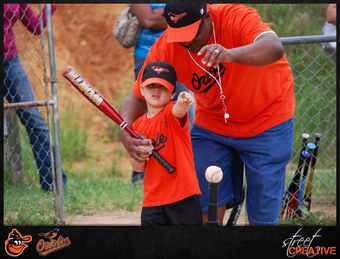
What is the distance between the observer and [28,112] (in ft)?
14.7

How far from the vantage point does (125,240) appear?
2.45 meters

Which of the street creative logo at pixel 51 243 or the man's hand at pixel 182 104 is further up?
the man's hand at pixel 182 104

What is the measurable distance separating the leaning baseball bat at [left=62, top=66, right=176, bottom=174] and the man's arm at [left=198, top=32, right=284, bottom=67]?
0.71m

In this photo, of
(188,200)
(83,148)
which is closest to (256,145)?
(188,200)

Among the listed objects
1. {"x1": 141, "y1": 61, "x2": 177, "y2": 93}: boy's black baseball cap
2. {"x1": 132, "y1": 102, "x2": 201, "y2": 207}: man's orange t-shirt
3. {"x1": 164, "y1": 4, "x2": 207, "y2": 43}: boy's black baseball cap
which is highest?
{"x1": 164, "y1": 4, "x2": 207, "y2": 43}: boy's black baseball cap

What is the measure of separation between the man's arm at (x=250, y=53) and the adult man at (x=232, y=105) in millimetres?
133

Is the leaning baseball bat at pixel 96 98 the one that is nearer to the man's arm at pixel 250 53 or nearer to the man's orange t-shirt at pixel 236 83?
the man's orange t-shirt at pixel 236 83

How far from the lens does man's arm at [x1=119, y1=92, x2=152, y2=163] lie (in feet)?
8.78

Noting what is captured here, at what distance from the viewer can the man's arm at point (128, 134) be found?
8.78 ft

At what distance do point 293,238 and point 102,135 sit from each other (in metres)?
6.06

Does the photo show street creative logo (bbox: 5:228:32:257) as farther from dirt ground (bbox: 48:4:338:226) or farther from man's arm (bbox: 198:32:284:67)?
dirt ground (bbox: 48:4:338:226)

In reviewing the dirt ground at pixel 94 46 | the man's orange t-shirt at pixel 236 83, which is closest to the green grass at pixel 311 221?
the man's orange t-shirt at pixel 236 83

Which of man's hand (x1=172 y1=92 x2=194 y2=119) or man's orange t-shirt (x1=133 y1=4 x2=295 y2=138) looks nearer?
man's hand (x1=172 y1=92 x2=194 y2=119)

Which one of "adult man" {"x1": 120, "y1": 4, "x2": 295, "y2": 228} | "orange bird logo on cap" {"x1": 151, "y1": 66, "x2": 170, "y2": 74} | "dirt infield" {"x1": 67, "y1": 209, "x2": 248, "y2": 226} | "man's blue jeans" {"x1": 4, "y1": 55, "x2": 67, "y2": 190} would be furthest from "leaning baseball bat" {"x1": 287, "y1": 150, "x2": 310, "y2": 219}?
"man's blue jeans" {"x1": 4, "y1": 55, "x2": 67, "y2": 190}
